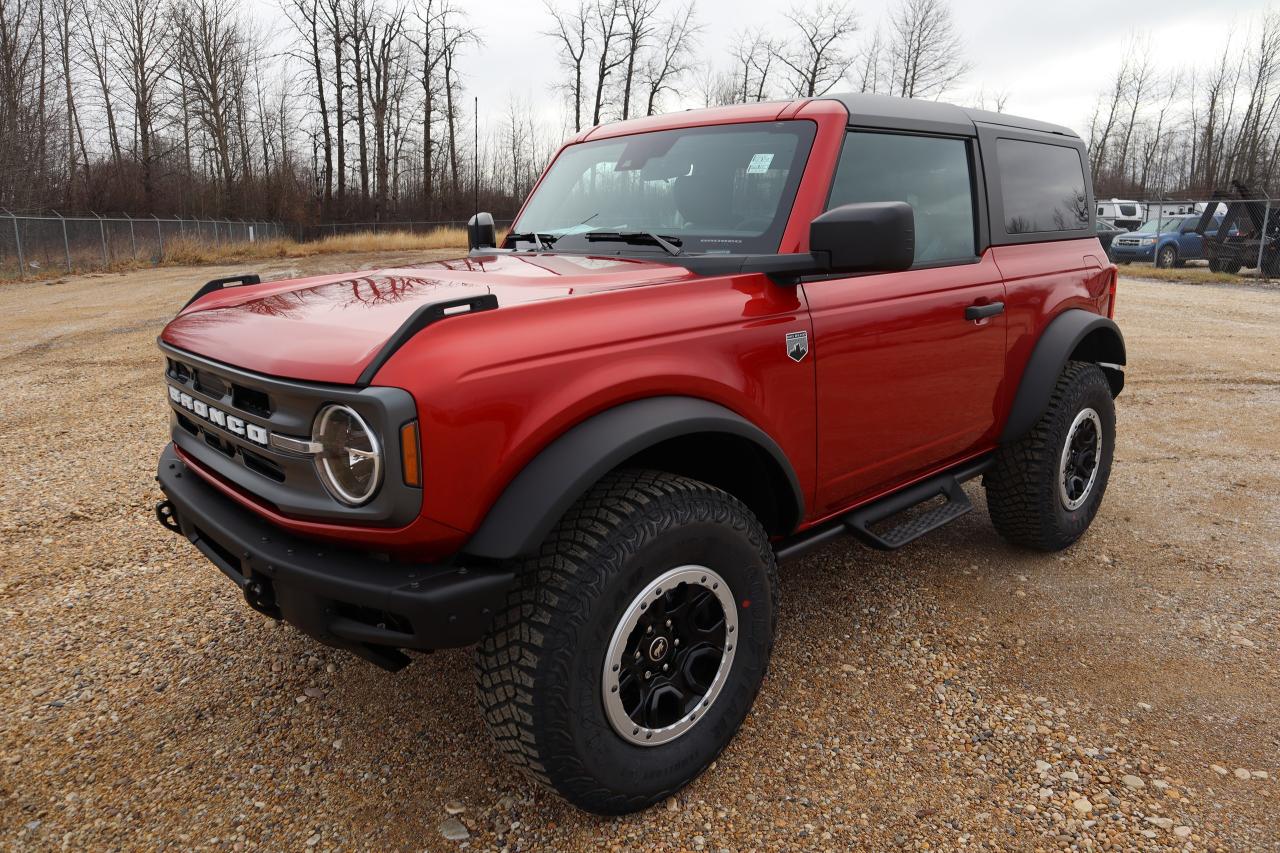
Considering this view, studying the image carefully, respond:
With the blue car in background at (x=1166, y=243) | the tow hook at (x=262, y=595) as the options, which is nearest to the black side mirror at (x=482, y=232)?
the tow hook at (x=262, y=595)

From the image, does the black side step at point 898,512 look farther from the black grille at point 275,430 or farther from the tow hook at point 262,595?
the tow hook at point 262,595

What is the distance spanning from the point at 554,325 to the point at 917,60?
159 ft

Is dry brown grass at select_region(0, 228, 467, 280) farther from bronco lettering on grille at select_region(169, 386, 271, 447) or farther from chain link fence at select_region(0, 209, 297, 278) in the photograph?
bronco lettering on grille at select_region(169, 386, 271, 447)

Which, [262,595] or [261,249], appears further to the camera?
[261,249]

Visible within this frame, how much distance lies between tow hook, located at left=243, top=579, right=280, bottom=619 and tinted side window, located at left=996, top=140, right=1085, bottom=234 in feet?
10.5

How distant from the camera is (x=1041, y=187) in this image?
12.5 feet

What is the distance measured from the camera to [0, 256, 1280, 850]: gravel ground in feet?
7.14

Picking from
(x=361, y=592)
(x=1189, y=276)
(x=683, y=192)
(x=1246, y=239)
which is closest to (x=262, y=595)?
(x=361, y=592)

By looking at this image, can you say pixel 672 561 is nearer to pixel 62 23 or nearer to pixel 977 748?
pixel 977 748

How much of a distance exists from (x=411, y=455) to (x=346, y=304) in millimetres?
746

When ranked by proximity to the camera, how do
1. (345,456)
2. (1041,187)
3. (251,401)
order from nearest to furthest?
(345,456) < (251,401) < (1041,187)

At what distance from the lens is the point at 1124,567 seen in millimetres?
3797

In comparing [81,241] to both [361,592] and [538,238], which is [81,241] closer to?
[538,238]

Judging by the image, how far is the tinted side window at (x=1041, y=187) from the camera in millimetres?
3570
